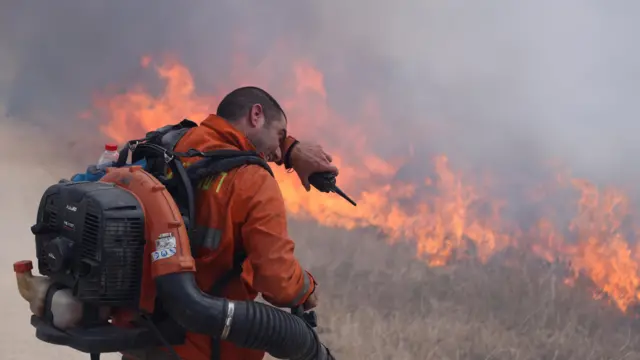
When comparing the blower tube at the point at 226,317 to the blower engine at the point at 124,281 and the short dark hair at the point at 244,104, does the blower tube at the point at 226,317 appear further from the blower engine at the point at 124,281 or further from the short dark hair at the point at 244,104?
the short dark hair at the point at 244,104

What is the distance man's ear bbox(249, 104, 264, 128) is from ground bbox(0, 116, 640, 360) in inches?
132

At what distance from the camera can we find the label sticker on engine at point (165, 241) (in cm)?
226

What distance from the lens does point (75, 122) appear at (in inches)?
436

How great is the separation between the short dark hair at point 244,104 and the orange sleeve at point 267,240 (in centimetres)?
40

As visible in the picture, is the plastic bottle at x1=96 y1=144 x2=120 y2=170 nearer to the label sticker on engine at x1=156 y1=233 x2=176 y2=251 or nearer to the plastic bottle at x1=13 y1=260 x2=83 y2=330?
the plastic bottle at x1=13 y1=260 x2=83 y2=330

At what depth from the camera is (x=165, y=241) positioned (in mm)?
2260

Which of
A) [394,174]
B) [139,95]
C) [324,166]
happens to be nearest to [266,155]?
[324,166]

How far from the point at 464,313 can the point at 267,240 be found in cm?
386

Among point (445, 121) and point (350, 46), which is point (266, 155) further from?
point (350, 46)

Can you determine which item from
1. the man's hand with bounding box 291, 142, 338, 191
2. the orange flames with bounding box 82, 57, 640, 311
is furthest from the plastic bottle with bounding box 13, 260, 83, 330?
the orange flames with bounding box 82, 57, 640, 311

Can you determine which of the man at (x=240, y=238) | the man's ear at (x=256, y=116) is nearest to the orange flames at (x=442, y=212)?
the man's ear at (x=256, y=116)

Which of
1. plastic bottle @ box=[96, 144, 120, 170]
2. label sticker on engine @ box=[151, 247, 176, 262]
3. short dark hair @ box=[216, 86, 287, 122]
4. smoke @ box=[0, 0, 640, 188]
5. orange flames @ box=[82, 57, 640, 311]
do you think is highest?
smoke @ box=[0, 0, 640, 188]

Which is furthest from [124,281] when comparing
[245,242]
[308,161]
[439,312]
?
[439,312]

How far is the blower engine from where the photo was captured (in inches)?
88.6
